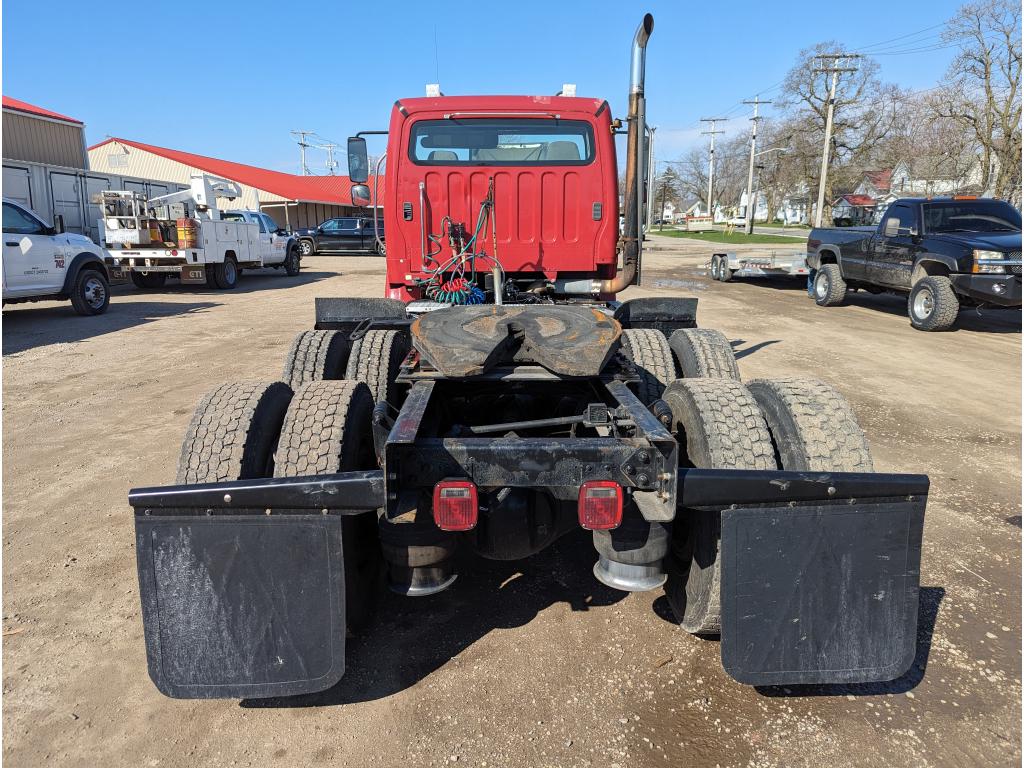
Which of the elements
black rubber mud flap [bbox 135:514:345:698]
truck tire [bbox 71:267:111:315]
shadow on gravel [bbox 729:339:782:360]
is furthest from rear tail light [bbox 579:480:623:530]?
truck tire [bbox 71:267:111:315]

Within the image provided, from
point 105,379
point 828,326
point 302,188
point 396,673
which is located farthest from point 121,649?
point 302,188

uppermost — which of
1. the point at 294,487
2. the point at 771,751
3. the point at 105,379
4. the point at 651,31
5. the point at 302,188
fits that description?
the point at 302,188

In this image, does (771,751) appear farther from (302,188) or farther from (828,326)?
(302,188)

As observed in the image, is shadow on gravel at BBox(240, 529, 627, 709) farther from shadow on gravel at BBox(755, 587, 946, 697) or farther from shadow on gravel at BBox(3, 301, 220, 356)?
shadow on gravel at BBox(3, 301, 220, 356)

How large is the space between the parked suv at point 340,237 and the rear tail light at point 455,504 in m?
28.0

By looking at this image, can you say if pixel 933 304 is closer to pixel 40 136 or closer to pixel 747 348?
pixel 747 348

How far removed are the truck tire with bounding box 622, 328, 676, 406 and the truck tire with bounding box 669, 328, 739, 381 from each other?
82 mm

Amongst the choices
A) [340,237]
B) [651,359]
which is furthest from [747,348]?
[340,237]

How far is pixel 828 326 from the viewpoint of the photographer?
11383mm

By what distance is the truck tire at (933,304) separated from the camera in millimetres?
10414

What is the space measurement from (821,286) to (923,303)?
9.88ft

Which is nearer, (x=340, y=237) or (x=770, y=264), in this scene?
(x=770, y=264)

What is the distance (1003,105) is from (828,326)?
2785cm

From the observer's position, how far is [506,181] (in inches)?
205
